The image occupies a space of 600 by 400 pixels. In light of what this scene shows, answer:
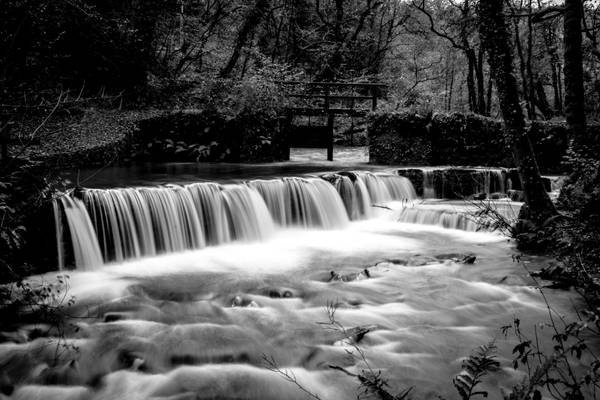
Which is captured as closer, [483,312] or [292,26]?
[483,312]

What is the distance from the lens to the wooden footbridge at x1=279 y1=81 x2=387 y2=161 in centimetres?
1897

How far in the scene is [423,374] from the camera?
4.62 meters

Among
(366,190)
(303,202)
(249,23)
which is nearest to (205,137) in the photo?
(303,202)

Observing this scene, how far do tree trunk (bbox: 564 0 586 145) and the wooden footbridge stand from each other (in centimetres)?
1138

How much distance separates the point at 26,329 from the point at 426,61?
2719 cm

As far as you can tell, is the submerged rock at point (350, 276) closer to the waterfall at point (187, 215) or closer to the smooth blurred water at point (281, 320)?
the smooth blurred water at point (281, 320)

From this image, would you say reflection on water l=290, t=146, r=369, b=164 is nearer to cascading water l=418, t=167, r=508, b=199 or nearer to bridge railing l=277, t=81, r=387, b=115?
bridge railing l=277, t=81, r=387, b=115

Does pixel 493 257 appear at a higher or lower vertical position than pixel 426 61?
lower

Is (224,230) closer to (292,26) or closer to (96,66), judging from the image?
(96,66)

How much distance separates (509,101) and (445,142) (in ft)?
32.8

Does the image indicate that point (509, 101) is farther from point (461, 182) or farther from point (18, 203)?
point (18, 203)

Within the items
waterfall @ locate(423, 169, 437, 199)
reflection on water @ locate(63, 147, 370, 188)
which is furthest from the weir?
waterfall @ locate(423, 169, 437, 199)

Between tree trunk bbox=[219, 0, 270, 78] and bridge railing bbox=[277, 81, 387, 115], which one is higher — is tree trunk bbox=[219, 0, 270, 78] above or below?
above

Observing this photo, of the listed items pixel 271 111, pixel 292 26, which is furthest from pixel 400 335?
pixel 292 26
